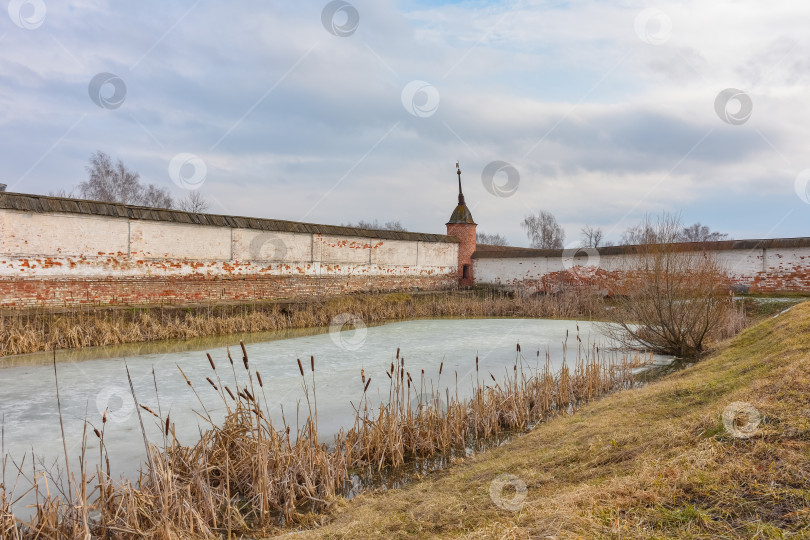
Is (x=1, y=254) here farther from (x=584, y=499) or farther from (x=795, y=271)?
(x=795, y=271)

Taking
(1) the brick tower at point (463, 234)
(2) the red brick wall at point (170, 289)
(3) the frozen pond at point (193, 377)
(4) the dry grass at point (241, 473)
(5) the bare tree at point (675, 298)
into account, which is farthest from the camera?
(1) the brick tower at point (463, 234)

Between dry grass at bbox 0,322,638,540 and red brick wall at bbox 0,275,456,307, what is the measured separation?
8786 mm

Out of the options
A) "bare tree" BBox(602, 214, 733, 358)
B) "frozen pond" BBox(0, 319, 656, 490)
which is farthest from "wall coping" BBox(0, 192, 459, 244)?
"bare tree" BBox(602, 214, 733, 358)

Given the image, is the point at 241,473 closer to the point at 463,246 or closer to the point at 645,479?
the point at 645,479

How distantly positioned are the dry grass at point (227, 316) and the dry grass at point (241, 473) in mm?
2783

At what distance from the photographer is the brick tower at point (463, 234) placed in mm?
26547

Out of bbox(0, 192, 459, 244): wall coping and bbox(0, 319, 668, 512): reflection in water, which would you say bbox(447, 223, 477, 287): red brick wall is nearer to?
bbox(0, 192, 459, 244): wall coping

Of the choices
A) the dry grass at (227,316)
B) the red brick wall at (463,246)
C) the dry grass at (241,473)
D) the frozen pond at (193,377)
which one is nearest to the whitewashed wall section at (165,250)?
the dry grass at (227,316)

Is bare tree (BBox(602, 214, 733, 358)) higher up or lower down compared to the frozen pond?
higher up

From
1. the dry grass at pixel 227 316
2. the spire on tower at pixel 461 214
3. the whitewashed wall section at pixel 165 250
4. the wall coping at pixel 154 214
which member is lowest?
the dry grass at pixel 227 316

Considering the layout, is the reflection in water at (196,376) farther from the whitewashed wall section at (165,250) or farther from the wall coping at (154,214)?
the wall coping at (154,214)

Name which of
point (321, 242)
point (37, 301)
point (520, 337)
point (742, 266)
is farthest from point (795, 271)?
point (37, 301)

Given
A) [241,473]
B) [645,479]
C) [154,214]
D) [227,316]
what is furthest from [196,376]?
[154,214]

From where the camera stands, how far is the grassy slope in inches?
93.7
